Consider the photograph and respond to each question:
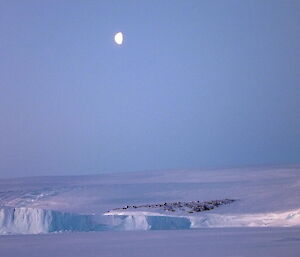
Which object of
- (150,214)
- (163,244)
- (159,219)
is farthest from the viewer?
(150,214)

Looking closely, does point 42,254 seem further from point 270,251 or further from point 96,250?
point 270,251

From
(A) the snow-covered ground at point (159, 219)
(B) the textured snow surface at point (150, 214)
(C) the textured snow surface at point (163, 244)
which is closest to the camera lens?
(C) the textured snow surface at point (163, 244)

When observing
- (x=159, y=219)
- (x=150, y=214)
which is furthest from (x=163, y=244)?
(x=150, y=214)

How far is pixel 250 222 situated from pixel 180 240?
3646 millimetres

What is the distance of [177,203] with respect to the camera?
16.0 meters

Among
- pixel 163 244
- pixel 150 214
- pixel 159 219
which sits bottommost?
pixel 163 244

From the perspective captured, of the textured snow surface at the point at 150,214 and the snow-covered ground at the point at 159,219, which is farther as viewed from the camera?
the textured snow surface at the point at 150,214

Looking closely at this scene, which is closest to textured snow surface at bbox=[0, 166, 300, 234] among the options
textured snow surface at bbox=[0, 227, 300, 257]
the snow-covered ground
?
the snow-covered ground

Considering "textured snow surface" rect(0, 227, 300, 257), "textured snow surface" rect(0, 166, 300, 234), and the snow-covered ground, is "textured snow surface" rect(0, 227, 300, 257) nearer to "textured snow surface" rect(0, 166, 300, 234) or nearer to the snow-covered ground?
the snow-covered ground

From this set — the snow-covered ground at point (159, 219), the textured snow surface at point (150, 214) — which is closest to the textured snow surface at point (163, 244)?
the snow-covered ground at point (159, 219)

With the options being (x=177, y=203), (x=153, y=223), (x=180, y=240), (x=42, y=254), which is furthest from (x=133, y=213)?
(x=42, y=254)

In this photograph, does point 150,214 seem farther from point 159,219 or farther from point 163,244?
point 163,244

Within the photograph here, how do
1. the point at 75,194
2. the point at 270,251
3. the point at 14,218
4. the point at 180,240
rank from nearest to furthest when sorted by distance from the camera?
the point at 270,251, the point at 180,240, the point at 14,218, the point at 75,194

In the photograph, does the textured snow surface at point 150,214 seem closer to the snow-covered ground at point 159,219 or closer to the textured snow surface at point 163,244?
the snow-covered ground at point 159,219
